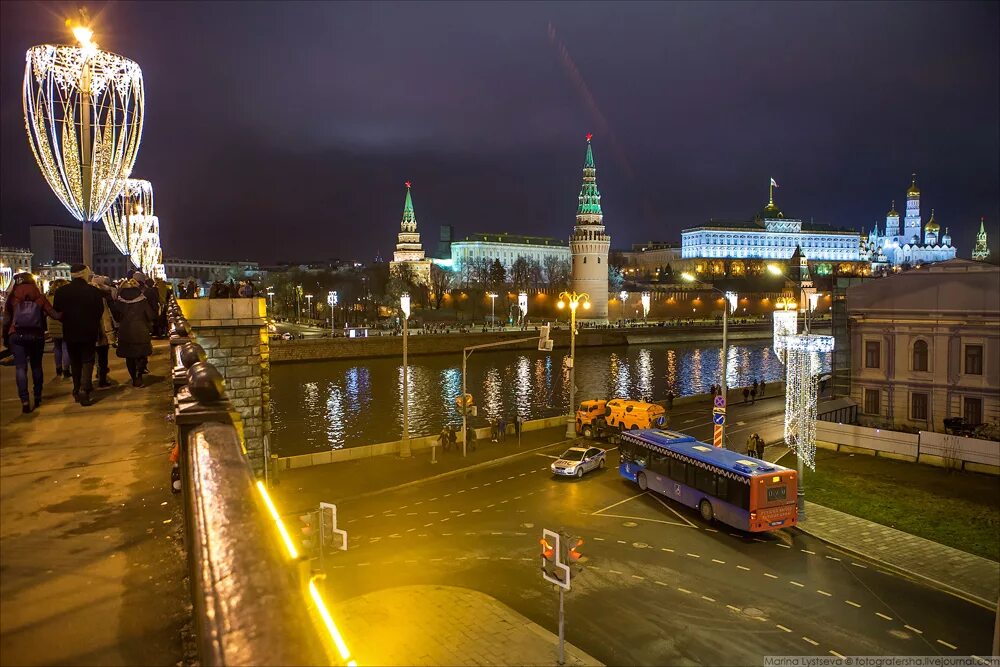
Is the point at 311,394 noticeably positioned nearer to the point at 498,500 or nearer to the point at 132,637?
the point at 498,500

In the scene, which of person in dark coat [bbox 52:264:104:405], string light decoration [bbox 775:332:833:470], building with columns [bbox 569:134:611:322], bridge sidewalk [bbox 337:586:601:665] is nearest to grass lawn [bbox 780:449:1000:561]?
string light decoration [bbox 775:332:833:470]

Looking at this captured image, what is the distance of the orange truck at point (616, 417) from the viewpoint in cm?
2912

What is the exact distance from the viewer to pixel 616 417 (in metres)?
29.9

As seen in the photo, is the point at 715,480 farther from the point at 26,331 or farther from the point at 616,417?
the point at 26,331

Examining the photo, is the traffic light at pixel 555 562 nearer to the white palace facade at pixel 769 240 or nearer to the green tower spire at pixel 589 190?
the green tower spire at pixel 589 190

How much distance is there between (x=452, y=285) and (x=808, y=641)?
126 meters

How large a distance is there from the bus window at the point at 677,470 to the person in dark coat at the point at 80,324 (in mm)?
15721

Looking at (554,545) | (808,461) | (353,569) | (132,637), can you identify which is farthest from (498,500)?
(132,637)

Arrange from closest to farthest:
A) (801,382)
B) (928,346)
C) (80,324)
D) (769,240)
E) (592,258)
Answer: (80,324)
(801,382)
(928,346)
(592,258)
(769,240)

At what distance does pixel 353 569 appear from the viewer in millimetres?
15109

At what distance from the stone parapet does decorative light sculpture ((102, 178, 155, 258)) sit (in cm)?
2658

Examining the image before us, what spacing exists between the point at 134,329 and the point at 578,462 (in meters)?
15.7

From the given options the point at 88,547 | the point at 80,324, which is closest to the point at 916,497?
the point at 80,324

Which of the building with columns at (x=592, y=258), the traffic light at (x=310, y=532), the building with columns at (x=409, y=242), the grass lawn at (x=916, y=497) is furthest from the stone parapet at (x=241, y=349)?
the building with columns at (x=409, y=242)
